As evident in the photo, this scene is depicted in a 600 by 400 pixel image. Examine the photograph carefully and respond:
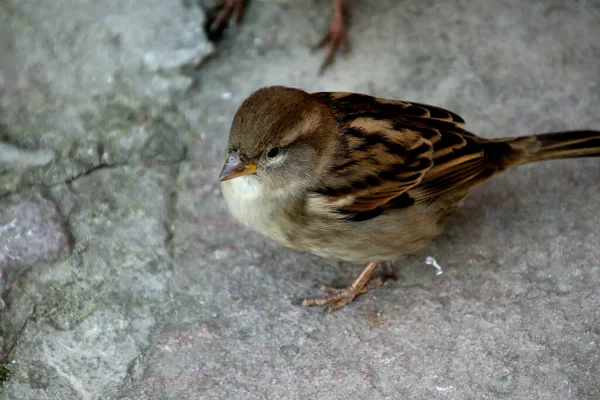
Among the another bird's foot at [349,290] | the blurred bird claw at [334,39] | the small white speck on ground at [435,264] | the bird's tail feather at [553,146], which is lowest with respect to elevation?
the small white speck on ground at [435,264]

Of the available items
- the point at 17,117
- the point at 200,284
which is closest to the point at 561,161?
the point at 200,284

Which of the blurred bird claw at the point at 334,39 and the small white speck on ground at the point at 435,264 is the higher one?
the blurred bird claw at the point at 334,39

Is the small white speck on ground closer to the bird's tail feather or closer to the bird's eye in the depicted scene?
the bird's tail feather

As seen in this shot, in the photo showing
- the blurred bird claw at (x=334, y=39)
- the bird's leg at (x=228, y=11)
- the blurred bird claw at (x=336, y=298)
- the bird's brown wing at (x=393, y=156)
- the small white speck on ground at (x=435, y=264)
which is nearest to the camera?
the bird's brown wing at (x=393, y=156)

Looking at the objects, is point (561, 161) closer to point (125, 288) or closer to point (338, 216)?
point (338, 216)

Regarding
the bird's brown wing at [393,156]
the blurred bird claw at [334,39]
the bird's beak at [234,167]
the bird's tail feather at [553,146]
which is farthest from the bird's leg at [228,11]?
the bird's tail feather at [553,146]

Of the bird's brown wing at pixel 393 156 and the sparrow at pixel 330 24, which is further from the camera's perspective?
the sparrow at pixel 330 24

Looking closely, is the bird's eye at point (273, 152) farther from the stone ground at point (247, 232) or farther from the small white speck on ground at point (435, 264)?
the small white speck on ground at point (435, 264)
